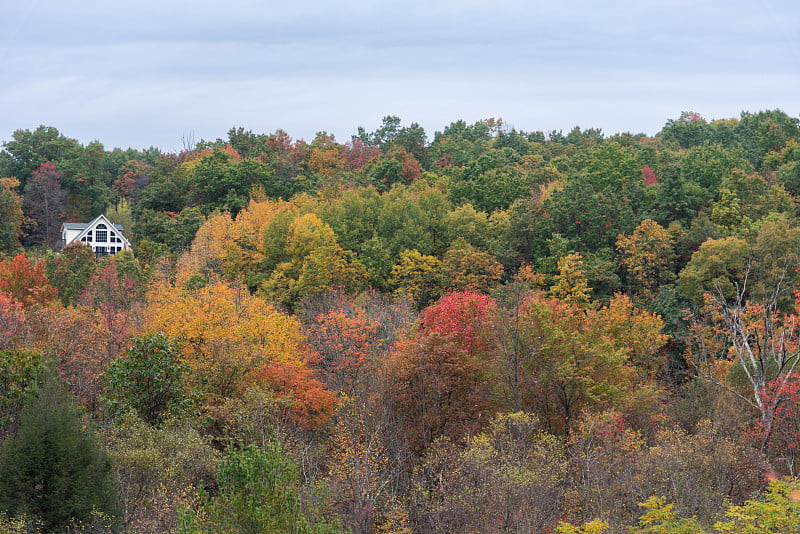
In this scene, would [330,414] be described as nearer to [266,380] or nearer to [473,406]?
[266,380]

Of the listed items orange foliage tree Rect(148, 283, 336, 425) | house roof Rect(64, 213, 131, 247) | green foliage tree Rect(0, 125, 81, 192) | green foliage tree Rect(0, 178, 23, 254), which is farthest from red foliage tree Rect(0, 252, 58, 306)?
green foliage tree Rect(0, 125, 81, 192)

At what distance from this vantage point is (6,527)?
1970cm

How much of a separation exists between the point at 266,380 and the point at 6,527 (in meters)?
16.0

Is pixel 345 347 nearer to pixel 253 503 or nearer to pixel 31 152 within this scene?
pixel 253 503

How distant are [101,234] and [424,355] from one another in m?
63.1

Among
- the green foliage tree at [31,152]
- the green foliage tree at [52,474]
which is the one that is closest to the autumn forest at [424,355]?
the green foliage tree at [52,474]

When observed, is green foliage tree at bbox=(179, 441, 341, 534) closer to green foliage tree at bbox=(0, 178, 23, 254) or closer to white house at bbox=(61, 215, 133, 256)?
green foliage tree at bbox=(0, 178, 23, 254)

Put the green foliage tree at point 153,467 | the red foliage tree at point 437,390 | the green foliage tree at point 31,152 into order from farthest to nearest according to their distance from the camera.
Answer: the green foliage tree at point 31,152 < the red foliage tree at point 437,390 < the green foliage tree at point 153,467

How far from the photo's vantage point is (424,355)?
32.2 metres

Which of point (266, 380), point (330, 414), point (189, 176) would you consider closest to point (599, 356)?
point (330, 414)

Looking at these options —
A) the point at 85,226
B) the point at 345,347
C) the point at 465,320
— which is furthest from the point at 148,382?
the point at 85,226

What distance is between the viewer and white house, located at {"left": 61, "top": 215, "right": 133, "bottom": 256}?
83556 mm

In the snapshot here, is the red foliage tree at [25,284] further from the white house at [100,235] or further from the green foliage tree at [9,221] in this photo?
the white house at [100,235]

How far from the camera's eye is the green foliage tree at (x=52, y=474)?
21891mm
